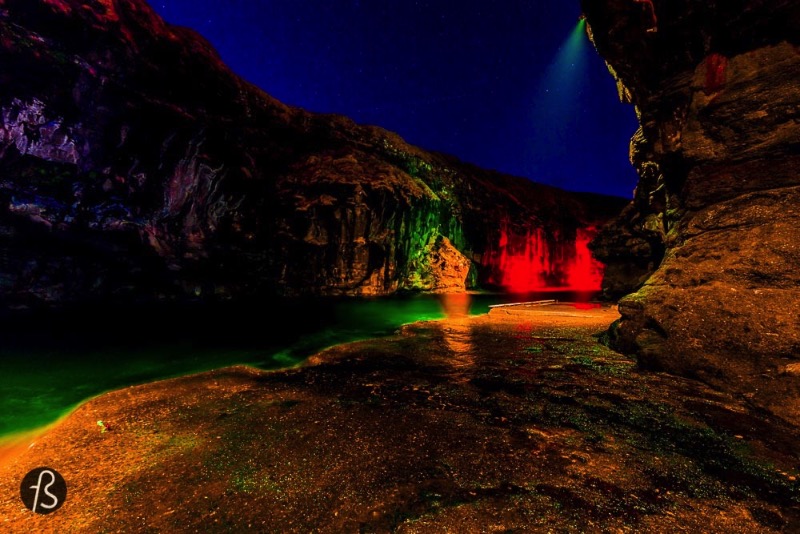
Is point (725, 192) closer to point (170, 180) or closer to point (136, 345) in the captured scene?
point (136, 345)

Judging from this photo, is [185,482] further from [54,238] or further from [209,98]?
[209,98]

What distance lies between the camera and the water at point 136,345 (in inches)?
224

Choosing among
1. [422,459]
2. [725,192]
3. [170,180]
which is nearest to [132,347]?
[422,459]

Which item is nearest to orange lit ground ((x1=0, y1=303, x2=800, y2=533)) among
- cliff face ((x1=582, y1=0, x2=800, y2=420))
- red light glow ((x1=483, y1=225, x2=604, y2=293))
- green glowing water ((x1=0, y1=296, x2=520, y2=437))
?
cliff face ((x1=582, y1=0, x2=800, y2=420))

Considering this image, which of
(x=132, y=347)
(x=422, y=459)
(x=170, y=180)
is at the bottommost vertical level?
(x=132, y=347)

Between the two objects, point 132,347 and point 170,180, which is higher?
point 170,180

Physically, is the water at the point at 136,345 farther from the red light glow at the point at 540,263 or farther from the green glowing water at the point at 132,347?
the red light glow at the point at 540,263

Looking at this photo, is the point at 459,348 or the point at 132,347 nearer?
the point at 459,348

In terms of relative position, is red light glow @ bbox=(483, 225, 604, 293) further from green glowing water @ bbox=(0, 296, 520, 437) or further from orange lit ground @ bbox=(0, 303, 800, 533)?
orange lit ground @ bbox=(0, 303, 800, 533)

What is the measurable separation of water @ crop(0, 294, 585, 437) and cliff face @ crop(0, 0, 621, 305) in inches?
131

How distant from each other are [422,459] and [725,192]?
259 inches

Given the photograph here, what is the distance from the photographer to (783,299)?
13.3 feet

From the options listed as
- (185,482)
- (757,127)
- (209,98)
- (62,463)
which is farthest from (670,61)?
(209,98)

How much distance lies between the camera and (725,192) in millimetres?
5316
